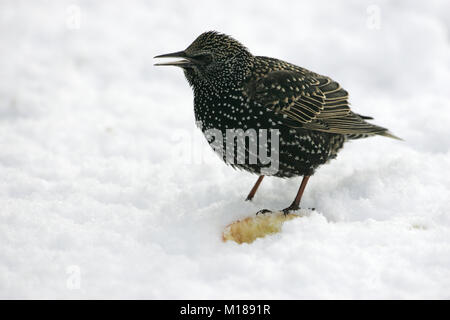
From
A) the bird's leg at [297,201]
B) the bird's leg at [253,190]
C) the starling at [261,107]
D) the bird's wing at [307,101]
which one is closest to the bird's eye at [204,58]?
the starling at [261,107]

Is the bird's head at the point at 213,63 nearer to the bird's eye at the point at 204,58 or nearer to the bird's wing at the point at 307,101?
the bird's eye at the point at 204,58

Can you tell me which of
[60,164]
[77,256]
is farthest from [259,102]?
[60,164]

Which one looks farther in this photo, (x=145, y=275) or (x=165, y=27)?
(x=165, y=27)

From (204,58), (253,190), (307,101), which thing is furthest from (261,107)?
(253,190)

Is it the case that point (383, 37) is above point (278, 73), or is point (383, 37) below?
above

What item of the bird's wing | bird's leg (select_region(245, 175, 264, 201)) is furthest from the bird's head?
bird's leg (select_region(245, 175, 264, 201))

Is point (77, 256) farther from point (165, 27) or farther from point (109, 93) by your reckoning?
point (165, 27)
